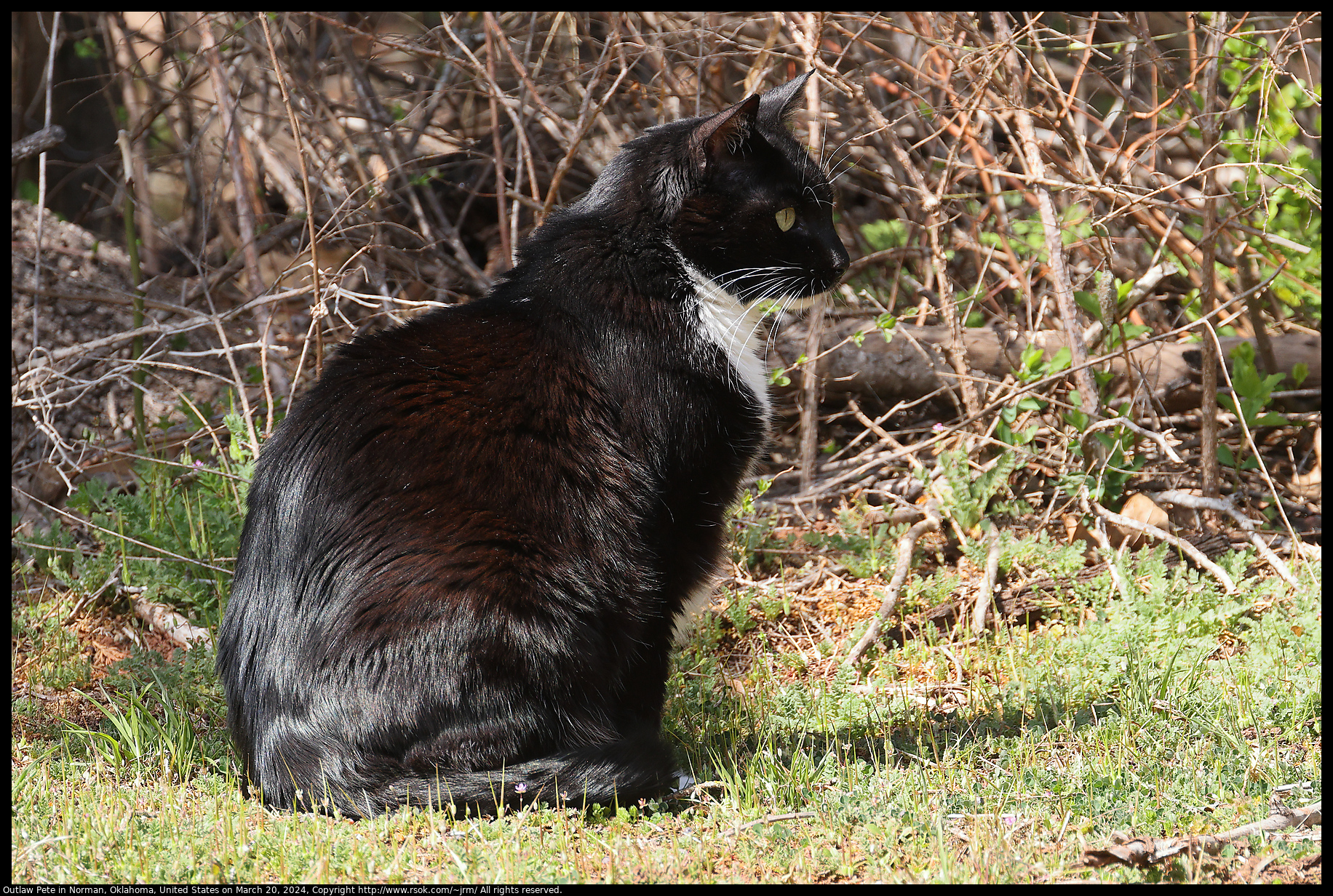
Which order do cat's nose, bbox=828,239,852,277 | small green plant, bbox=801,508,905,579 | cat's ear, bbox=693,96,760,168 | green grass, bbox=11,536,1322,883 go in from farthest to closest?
small green plant, bbox=801,508,905,579, cat's nose, bbox=828,239,852,277, cat's ear, bbox=693,96,760,168, green grass, bbox=11,536,1322,883

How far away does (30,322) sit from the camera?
4.85 m

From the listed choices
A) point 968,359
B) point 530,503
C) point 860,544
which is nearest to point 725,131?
point 530,503

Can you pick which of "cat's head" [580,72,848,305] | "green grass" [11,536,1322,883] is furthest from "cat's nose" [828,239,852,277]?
"green grass" [11,536,1322,883]

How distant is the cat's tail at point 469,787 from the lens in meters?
2.37

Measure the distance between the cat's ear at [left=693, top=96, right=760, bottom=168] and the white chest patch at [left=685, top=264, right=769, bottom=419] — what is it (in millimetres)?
290

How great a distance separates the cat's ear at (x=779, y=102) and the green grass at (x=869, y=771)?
166 cm

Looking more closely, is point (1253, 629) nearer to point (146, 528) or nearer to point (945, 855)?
point (945, 855)

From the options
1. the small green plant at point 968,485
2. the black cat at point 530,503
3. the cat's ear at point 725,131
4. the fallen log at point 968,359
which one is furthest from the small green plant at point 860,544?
the cat's ear at point 725,131

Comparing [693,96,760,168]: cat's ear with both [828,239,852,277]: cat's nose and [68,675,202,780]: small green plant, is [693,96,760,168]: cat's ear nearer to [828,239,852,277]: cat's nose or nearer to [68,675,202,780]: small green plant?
[828,239,852,277]: cat's nose

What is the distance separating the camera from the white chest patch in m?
2.74

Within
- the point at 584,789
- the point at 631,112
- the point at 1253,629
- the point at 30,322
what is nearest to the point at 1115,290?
the point at 1253,629

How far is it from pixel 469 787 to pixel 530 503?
64cm

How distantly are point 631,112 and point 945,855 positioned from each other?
3959 mm

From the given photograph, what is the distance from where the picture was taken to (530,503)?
2.50 metres
